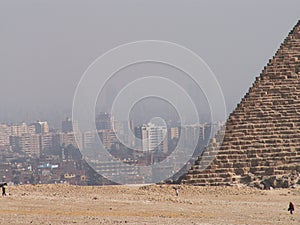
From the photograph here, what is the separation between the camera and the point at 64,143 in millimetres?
95250

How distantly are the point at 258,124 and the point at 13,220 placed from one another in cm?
2221

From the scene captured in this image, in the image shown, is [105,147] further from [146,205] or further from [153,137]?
[146,205]

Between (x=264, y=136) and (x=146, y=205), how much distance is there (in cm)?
1415

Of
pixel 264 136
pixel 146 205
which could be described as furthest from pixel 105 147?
pixel 146 205

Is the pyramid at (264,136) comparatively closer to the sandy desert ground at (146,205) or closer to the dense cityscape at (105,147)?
the sandy desert ground at (146,205)

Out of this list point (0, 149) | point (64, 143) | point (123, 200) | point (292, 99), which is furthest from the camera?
point (0, 149)

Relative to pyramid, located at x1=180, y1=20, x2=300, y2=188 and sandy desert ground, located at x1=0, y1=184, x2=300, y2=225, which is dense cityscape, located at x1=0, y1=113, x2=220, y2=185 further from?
sandy desert ground, located at x1=0, y1=184, x2=300, y2=225

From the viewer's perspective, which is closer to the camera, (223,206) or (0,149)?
(223,206)

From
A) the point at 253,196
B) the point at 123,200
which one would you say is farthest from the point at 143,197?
the point at 253,196

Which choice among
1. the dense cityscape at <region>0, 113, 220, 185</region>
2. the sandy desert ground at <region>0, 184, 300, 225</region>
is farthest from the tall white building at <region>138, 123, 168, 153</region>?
the sandy desert ground at <region>0, 184, 300, 225</region>

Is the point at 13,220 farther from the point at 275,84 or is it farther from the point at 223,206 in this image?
the point at 275,84

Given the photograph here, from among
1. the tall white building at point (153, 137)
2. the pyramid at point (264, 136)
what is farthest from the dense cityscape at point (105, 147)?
the pyramid at point (264, 136)

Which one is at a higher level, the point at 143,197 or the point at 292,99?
the point at 292,99

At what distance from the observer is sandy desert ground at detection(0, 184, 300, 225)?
3070cm
